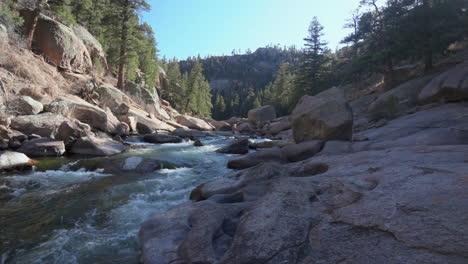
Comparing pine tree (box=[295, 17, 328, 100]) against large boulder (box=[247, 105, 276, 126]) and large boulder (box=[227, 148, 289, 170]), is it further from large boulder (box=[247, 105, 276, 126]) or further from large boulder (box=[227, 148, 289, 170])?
large boulder (box=[227, 148, 289, 170])

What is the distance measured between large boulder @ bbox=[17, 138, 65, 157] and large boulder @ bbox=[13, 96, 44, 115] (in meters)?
3.15

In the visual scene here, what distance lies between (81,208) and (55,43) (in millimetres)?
18627

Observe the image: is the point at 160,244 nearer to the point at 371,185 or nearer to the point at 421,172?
the point at 371,185

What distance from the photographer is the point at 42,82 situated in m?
15.5

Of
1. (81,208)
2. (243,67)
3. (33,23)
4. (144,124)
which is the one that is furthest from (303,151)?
(243,67)

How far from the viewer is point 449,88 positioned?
1140cm

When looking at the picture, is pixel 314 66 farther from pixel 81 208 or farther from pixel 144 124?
pixel 81 208

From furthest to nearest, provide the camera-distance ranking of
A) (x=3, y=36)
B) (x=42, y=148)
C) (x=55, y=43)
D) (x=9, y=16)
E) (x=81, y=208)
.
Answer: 1. (x=55, y=43)
2. (x=3, y=36)
3. (x=9, y=16)
4. (x=42, y=148)
5. (x=81, y=208)

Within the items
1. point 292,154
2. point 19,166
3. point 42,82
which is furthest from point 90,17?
point 292,154

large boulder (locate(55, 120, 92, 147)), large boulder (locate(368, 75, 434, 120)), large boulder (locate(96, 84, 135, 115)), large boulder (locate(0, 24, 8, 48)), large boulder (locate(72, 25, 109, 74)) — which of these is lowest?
large boulder (locate(55, 120, 92, 147))

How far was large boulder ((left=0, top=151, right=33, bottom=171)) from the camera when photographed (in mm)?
7672

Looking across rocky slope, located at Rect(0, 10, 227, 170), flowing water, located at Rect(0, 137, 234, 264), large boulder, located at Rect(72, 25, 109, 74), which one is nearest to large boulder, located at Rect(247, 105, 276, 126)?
rocky slope, located at Rect(0, 10, 227, 170)

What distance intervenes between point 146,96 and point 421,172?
27765 millimetres

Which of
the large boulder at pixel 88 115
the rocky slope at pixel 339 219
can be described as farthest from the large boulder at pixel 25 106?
the rocky slope at pixel 339 219
